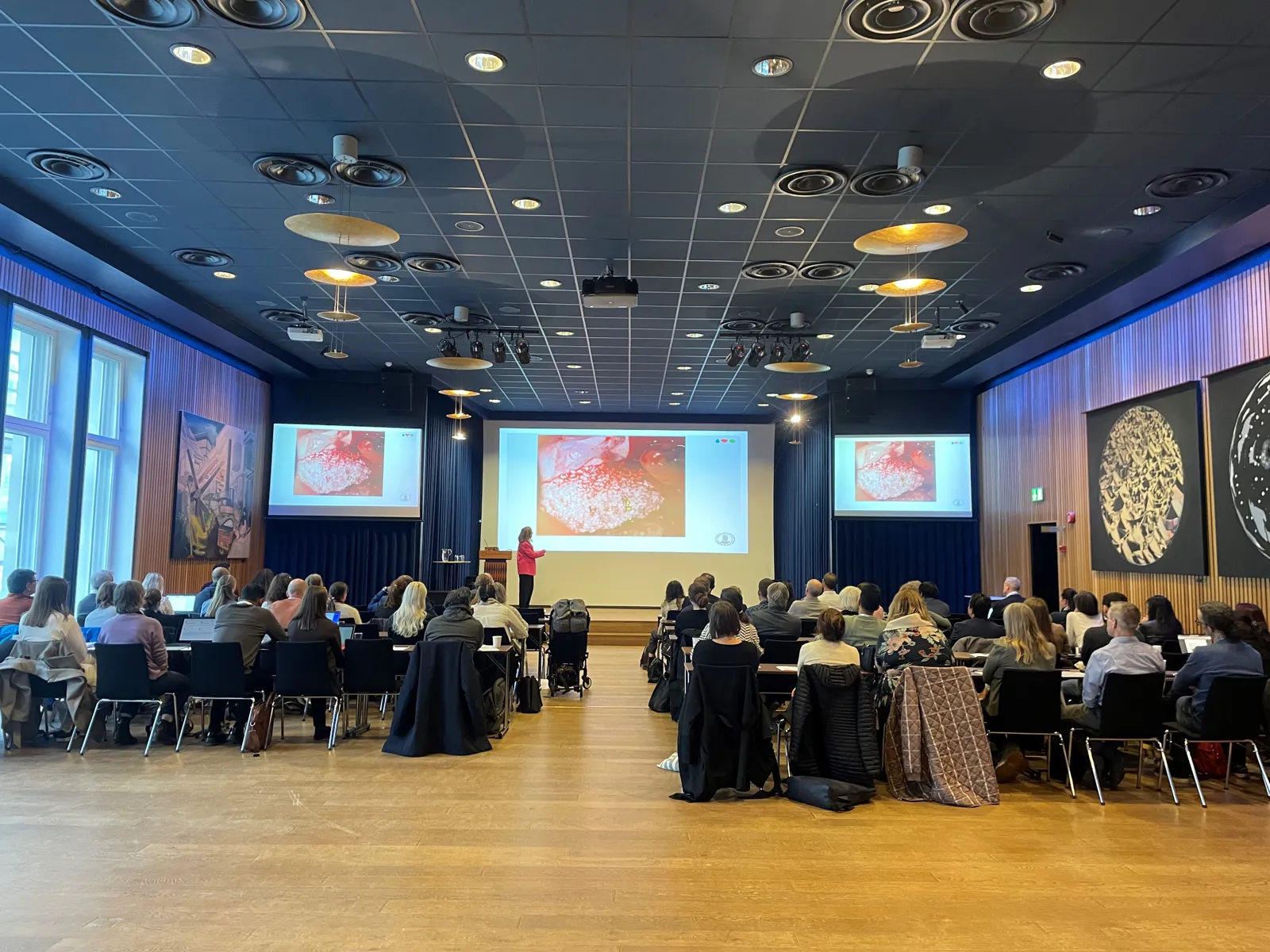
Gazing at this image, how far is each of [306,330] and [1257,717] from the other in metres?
9.16

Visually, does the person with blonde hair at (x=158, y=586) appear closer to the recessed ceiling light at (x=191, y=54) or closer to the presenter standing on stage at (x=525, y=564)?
the recessed ceiling light at (x=191, y=54)

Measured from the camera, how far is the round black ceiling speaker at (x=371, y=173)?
20.5 ft

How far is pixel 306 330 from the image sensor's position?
9430mm

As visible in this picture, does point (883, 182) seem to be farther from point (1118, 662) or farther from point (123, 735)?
point (123, 735)

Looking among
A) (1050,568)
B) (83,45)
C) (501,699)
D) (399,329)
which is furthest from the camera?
(1050,568)

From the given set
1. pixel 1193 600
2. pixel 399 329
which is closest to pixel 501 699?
pixel 399 329

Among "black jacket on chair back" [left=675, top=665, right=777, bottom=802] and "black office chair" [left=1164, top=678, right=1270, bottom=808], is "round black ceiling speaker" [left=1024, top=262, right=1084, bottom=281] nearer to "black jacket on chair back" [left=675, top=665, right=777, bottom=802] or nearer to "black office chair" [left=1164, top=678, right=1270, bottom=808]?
"black office chair" [left=1164, top=678, right=1270, bottom=808]

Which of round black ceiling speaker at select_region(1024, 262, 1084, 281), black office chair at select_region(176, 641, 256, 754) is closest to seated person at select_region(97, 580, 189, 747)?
black office chair at select_region(176, 641, 256, 754)

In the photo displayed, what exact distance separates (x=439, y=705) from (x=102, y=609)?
10.4 feet

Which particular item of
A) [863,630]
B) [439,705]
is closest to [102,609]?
[439,705]

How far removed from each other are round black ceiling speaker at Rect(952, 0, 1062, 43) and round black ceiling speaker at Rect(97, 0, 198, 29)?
399 cm

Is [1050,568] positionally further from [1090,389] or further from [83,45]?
[83,45]

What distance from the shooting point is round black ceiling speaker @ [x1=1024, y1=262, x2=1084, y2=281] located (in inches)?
329

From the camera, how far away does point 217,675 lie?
642cm
